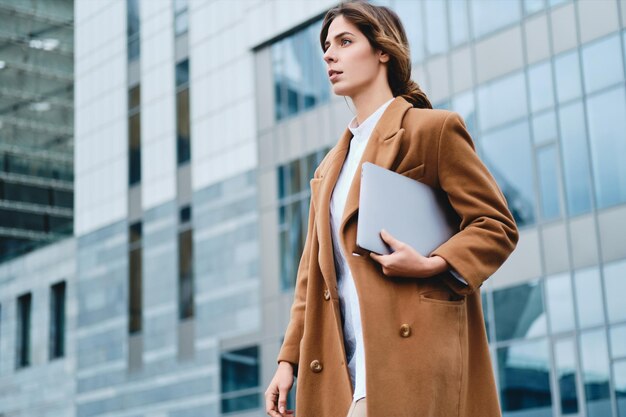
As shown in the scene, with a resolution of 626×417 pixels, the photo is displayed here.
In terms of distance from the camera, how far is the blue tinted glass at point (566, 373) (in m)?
21.9

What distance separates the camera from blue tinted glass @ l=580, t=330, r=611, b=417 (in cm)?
2119

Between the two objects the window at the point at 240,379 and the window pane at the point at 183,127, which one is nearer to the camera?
the window at the point at 240,379

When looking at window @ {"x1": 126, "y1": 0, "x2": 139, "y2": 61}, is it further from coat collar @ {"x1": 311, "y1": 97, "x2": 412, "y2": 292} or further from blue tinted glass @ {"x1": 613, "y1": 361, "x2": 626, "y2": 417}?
coat collar @ {"x1": 311, "y1": 97, "x2": 412, "y2": 292}

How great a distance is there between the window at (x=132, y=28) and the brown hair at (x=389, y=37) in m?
37.6

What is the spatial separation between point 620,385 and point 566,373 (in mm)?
1332

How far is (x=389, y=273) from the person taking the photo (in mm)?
3230

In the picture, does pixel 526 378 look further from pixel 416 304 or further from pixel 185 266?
pixel 416 304

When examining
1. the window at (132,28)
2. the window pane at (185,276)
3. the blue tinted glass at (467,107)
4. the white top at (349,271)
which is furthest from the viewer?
the window at (132,28)

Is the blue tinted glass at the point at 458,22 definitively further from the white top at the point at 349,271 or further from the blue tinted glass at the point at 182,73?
the white top at the point at 349,271

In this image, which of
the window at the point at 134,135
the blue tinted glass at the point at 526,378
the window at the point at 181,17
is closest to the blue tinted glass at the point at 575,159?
the blue tinted glass at the point at 526,378

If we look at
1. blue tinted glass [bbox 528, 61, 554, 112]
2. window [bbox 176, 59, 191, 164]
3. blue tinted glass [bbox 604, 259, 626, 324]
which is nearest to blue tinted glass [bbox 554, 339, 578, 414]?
blue tinted glass [bbox 604, 259, 626, 324]

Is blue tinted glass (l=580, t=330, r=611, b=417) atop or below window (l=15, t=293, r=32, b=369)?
below

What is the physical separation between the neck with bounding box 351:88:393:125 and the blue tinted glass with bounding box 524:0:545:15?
20803 millimetres

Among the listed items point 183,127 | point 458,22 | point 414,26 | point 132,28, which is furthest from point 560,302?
point 132,28
